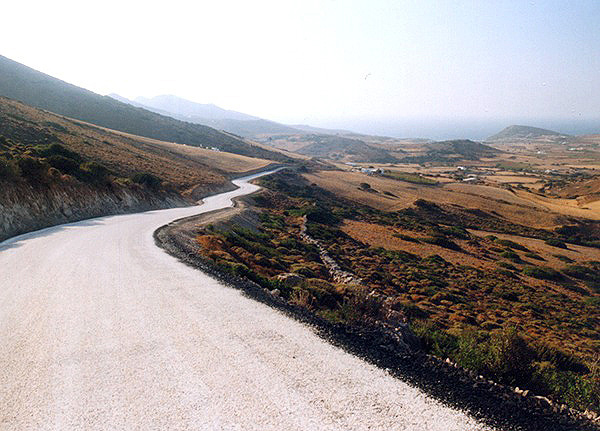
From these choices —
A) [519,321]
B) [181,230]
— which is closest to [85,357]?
[181,230]

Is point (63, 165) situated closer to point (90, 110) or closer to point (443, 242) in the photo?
point (443, 242)

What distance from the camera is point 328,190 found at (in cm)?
6881

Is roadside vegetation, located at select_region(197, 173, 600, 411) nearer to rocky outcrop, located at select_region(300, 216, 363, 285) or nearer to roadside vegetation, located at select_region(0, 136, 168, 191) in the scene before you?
rocky outcrop, located at select_region(300, 216, 363, 285)

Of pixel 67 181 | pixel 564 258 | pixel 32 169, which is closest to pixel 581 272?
pixel 564 258

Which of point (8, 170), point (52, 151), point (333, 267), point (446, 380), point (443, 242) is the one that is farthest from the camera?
point (443, 242)

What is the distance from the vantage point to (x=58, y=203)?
2072cm

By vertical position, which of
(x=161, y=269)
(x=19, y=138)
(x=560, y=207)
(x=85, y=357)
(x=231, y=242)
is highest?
(x=19, y=138)

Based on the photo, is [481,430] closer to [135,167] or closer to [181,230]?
[181,230]

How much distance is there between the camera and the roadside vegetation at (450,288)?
7.06m

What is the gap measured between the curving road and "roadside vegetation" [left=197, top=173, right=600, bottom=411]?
7.44 feet

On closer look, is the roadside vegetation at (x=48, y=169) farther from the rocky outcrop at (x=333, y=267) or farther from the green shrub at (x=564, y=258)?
the green shrub at (x=564, y=258)

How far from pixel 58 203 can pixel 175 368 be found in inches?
833

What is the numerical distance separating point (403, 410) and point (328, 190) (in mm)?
64516

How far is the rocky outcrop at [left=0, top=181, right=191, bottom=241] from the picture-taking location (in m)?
16.5
